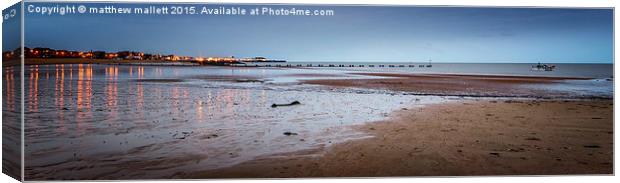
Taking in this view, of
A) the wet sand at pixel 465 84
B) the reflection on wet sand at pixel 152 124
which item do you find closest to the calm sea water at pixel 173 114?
the reflection on wet sand at pixel 152 124

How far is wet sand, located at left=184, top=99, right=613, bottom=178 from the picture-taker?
784cm

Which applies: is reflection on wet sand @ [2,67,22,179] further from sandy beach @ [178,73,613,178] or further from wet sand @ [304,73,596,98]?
wet sand @ [304,73,596,98]

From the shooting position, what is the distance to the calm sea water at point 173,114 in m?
7.69

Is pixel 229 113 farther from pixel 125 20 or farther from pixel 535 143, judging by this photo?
pixel 535 143

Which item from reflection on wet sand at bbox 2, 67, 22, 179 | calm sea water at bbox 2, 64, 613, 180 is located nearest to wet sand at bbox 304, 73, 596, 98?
calm sea water at bbox 2, 64, 613, 180

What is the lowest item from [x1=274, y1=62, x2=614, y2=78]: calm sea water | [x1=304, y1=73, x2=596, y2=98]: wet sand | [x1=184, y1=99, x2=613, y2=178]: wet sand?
[x1=184, y1=99, x2=613, y2=178]: wet sand

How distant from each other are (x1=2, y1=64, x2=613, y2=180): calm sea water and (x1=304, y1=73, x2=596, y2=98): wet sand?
0.12 metres

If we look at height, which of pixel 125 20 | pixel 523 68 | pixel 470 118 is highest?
pixel 125 20

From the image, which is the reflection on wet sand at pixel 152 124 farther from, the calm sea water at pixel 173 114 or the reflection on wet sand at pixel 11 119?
the reflection on wet sand at pixel 11 119

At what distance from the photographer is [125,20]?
7859 millimetres

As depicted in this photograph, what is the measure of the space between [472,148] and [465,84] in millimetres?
1350

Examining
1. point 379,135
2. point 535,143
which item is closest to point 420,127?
point 379,135

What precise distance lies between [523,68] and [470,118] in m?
1.09

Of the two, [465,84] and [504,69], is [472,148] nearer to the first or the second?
[465,84]
